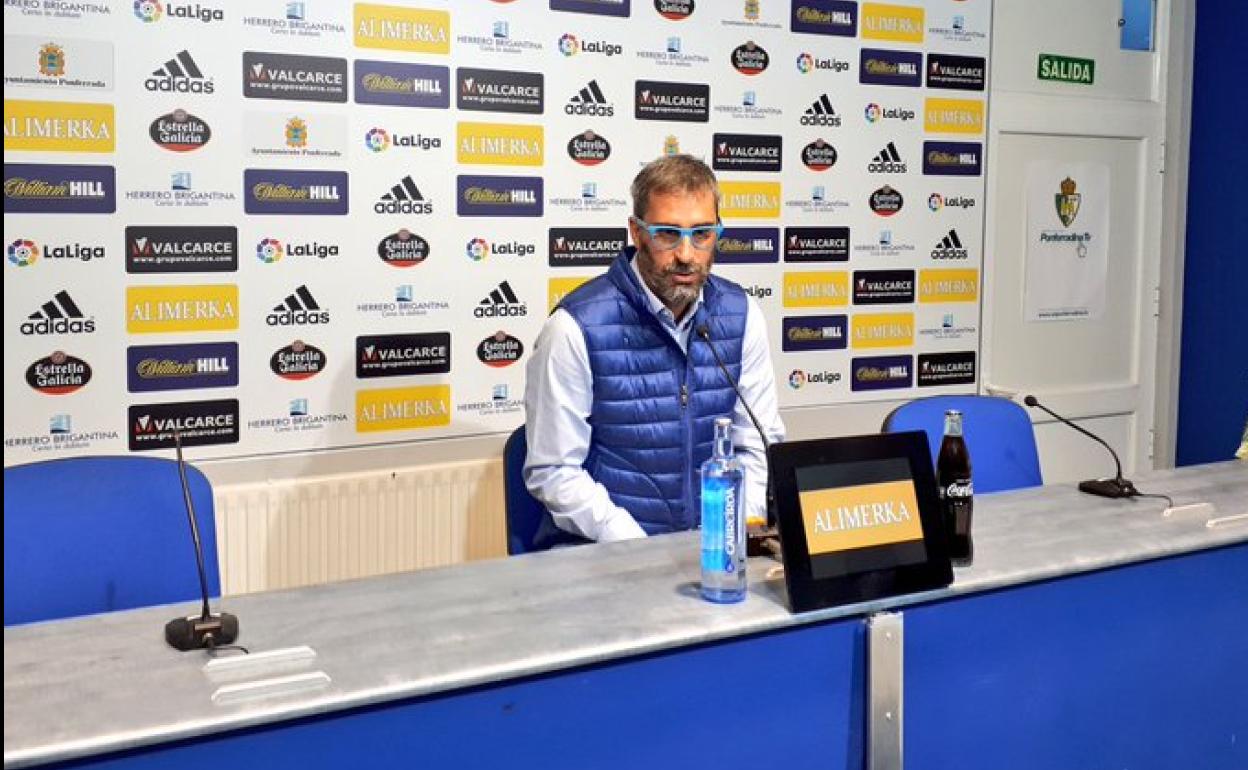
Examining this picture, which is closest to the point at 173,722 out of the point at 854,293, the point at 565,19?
the point at 565,19

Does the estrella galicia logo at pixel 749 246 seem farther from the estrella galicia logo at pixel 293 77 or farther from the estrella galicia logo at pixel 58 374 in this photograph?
the estrella galicia logo at pixel 58 374

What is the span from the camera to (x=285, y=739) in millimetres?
1282

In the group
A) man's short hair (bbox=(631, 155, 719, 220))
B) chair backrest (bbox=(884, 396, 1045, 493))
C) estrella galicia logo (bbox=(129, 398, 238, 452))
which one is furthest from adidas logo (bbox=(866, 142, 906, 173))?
estrella galicia logo (bbox=(129, 398, 238, 452))

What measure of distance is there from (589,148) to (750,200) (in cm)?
60

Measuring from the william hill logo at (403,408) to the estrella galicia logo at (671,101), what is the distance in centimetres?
106

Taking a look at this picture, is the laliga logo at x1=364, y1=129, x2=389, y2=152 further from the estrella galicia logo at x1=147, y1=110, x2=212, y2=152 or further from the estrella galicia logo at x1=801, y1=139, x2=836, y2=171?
the estrella galicia logo at x1=801, y1=139, x2=836, y2=171

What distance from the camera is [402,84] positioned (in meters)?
3.37

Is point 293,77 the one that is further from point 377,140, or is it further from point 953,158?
point 953,158

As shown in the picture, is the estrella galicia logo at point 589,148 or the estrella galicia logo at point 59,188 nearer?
the estrella galicia logo at point 59,188

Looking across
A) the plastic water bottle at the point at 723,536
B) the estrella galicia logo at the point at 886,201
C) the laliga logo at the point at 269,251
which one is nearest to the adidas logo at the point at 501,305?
the laliga logo at the point at 269,251

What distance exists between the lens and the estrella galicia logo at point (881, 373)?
425 cm

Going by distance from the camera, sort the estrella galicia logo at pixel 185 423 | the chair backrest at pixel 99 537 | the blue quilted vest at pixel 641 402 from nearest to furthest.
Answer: the chair backrest at pixel 99 537
the blue quilted vest at pixel 641 402
the estrella galicia logo at pixel 185 423

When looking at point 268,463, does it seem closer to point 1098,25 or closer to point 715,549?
point 715,549

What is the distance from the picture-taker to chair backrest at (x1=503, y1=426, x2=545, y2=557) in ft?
8.05
